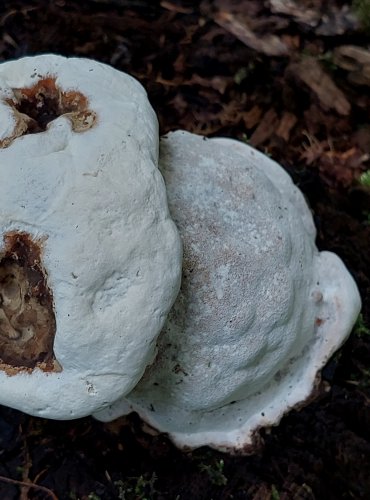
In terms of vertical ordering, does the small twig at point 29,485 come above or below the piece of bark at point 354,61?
below

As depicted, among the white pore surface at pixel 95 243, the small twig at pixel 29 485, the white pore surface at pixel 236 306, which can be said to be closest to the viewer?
the white pore surface at pixel 95 243

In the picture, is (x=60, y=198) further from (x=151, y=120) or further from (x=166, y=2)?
(x=166, y=2)

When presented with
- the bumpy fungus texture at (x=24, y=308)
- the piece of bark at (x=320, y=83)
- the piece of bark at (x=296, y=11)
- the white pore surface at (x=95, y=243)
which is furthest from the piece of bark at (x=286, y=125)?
the bumpy fungus texture at (x=24, y=308)

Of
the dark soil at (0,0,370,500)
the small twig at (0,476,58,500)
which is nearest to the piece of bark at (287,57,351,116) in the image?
the dark soil at (0,0,370,500)

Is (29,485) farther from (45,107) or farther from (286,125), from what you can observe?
(286,125)

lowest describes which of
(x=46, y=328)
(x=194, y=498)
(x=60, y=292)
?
(x=194, y=498)

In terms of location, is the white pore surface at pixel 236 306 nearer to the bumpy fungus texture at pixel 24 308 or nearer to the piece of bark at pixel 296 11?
the bumpy fungus texture at pixel 24 308

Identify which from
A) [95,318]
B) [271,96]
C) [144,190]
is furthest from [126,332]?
[271,96]
